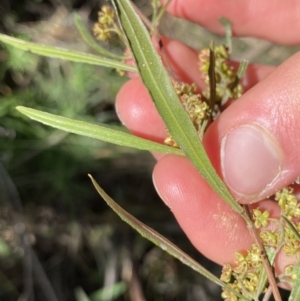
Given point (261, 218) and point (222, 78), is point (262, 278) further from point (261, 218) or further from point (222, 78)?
point (222, 78)

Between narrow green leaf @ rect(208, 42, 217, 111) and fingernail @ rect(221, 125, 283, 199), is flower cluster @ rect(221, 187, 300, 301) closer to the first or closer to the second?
fingernail @ rect(221, 125, 283, 199)

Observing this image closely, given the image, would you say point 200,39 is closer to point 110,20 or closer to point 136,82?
point 136,82

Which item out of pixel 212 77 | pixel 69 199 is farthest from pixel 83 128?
pixel 69 199

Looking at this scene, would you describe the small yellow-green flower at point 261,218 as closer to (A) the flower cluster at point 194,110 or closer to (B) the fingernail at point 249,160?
(B) the fingernail at point 249,160

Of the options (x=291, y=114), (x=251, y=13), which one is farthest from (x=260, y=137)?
(x=251, y=13)

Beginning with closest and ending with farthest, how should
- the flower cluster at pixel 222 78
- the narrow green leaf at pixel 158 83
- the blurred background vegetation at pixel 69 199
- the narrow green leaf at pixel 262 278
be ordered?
the narrow green leaf at pixel 158 83
the narrow green leaf at pixel 262 278
the flower cluster at pixel 222 78
the blurred background vegetation at pixel 69 199

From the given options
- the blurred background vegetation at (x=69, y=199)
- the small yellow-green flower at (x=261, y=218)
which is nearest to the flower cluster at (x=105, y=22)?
the small yellow-green flower at (x=261, y=218)
